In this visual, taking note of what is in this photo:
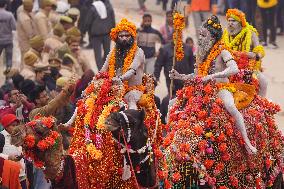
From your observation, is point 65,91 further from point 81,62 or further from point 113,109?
point 81,62

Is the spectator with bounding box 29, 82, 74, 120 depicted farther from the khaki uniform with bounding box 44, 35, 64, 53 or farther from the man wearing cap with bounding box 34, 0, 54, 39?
the man wearing cap with bounding box 34, 0, 54, 39

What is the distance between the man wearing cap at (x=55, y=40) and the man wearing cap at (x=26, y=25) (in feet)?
2.77

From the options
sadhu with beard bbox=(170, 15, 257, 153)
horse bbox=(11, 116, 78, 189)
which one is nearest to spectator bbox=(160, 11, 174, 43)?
sadhu with beard bbox=(170, 15, 257, 153)

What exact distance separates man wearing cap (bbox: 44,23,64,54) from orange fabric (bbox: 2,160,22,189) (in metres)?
8.90

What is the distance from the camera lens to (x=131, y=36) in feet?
37.8

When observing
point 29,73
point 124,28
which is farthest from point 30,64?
point 124,28

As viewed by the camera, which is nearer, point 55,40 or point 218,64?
point 218,64

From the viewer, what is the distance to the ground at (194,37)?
21.2m

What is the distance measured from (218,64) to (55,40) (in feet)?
25.7

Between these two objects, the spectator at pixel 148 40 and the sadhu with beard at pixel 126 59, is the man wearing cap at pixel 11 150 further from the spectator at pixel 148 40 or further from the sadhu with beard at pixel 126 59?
the spectator at pixel 148 40

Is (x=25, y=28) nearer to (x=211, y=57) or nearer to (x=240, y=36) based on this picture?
(x=240, y=36)

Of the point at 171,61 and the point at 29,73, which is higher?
the point at 29,73

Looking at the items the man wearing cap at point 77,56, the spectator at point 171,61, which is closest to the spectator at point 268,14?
the spectator at point 171,61

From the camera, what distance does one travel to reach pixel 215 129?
11570mm
